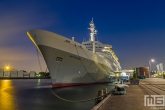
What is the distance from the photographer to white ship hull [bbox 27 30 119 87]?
23.2 meters

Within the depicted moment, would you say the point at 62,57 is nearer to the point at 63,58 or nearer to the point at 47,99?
the point at 63,58

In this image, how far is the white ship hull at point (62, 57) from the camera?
23203 millimetres

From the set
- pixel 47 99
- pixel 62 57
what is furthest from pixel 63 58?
pixel 47 99

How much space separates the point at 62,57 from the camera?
2448 centimetres

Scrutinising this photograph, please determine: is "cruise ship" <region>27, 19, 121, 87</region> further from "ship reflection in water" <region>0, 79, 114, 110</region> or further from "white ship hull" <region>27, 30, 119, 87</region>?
"ship reflection in water" <region>0, 79, 114, 110</region>

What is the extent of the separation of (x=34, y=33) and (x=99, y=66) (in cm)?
1617

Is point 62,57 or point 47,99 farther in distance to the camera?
point 62,57

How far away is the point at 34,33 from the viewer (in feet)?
75.4

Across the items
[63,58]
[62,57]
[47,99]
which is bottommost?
[47,99]

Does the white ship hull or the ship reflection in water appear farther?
the white ship hull

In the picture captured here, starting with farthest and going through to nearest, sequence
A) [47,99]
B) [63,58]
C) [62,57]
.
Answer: [63,58] → [62,57] → [47,99]

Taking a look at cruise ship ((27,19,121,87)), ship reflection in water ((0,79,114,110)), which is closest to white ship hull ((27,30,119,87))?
cruise ship ((27,19,121,87))

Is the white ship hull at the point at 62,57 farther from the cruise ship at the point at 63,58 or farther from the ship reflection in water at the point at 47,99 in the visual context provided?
the ship reflection in water at the point at 47,99

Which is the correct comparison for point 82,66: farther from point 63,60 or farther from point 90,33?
point 90,33
